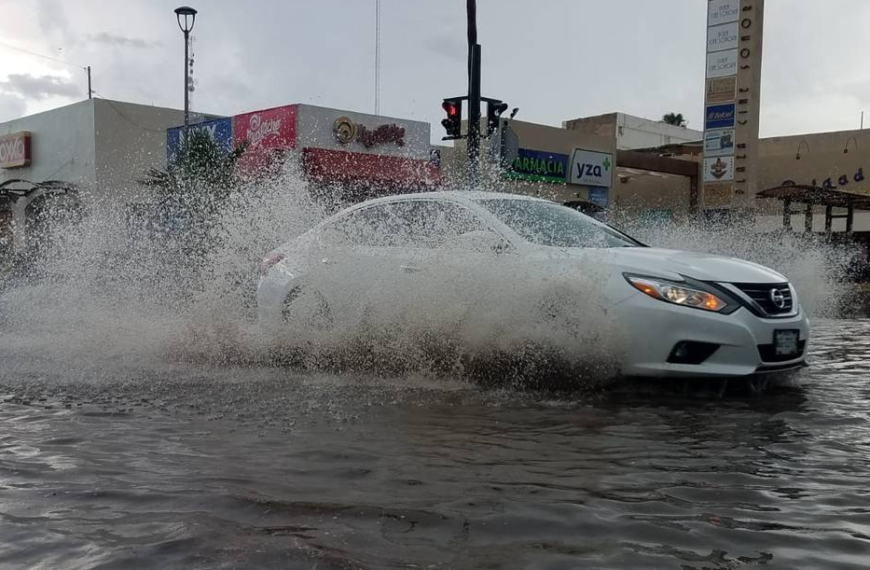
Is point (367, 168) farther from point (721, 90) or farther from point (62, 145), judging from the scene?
point (721, 90)

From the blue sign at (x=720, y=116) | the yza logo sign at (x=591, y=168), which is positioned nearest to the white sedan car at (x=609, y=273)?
the blue sign at (x=720, y=116)

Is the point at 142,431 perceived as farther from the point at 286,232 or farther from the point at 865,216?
the point at 865,216

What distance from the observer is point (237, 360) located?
6652mm

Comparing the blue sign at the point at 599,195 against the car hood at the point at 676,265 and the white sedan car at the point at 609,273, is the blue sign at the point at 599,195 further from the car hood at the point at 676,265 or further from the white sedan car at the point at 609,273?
the car hood at the point at 676,265

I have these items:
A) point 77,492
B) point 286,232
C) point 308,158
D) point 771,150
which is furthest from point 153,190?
point 771,150

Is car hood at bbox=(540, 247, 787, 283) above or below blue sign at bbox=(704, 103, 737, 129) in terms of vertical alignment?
below

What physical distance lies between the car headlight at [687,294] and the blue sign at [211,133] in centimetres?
1901

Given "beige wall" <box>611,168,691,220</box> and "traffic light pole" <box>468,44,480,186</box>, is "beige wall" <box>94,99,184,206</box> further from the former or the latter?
"beige wall" <box>611,168,691,220</box>

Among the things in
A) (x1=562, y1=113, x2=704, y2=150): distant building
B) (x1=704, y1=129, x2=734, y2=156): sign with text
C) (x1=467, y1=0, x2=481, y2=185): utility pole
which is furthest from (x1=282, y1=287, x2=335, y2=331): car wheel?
(x1=562, y1=113, x2=704, y2=150): distant building

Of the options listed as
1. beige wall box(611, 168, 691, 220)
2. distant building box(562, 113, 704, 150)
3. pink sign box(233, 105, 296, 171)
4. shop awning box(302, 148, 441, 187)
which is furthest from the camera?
distant building box(562, 113, 704, 150)

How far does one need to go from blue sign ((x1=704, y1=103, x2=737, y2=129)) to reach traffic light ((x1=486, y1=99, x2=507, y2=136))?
14729 millimetres

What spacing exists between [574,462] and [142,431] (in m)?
2.21

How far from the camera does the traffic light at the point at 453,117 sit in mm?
12039

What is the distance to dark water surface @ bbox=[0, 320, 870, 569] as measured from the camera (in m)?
2.64
